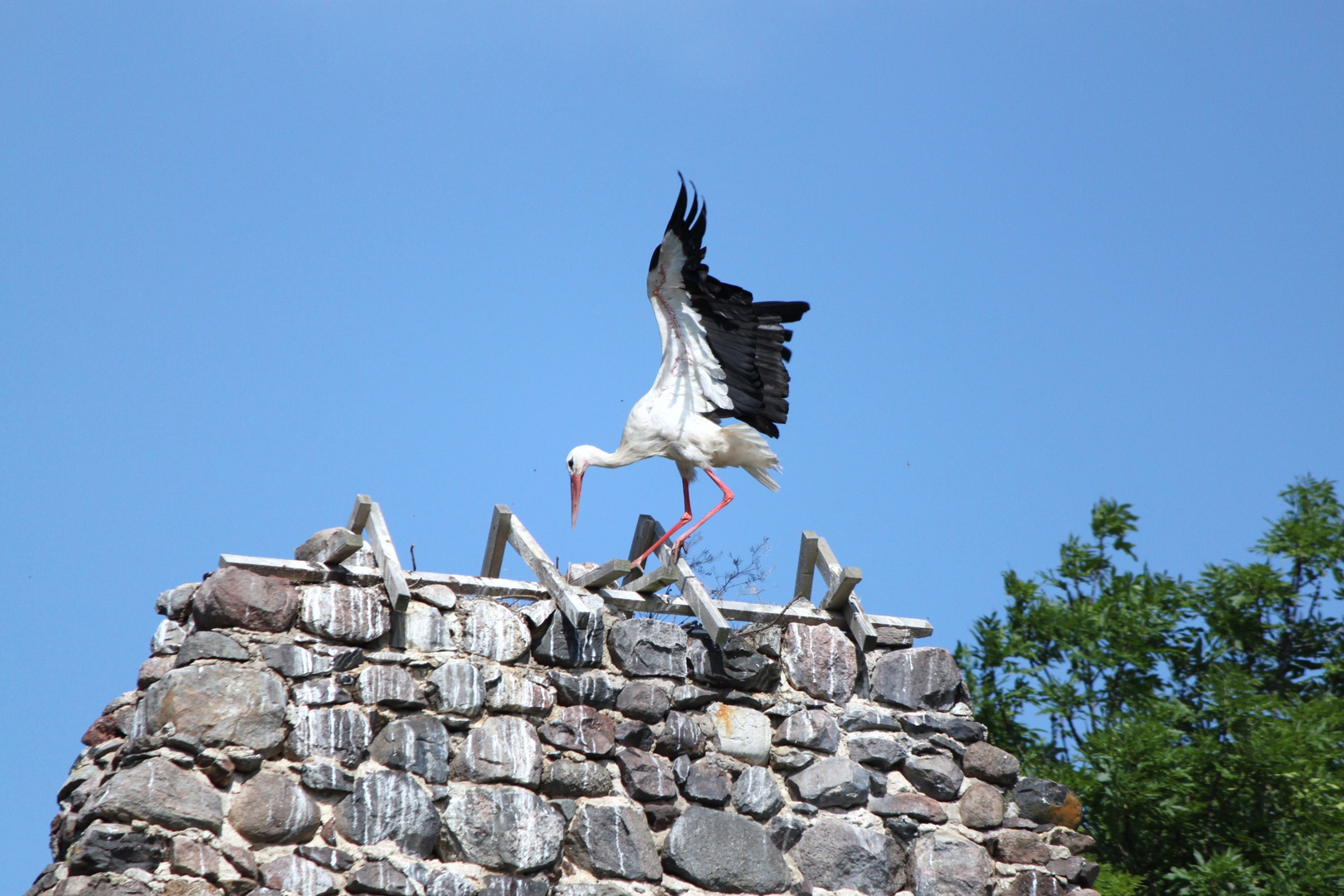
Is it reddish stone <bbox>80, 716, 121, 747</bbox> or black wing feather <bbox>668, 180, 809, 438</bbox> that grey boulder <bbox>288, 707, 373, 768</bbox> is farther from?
black wing feather <bbox>668, 180, 809, 438</bbox>

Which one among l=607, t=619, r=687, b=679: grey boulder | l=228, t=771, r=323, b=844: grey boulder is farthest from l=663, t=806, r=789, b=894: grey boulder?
l=228, t=771, r=323, b=844: grey boulder

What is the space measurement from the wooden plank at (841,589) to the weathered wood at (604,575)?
115 centimetres

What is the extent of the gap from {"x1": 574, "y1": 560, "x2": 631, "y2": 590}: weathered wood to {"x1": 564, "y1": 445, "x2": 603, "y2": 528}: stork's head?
143 centimetres

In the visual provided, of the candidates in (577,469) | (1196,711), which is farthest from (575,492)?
(1196,711)

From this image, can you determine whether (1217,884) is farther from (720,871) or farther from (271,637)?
(271,637)

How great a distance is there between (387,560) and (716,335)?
2.27m

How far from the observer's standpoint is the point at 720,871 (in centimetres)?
634

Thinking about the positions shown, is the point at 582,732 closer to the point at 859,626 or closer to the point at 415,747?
the point at 415,747

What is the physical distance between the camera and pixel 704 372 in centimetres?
775

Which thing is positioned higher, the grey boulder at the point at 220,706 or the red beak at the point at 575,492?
the red beak at the point at 575,492

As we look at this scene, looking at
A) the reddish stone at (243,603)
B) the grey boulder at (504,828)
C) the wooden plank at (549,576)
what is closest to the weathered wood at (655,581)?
the wooden plank at (549,576)

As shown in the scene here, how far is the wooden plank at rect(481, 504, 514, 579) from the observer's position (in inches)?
274

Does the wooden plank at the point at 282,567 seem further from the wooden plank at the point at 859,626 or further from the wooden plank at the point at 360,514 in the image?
the wooden plank at the point at 859,626

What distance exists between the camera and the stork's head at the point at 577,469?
321 inches
